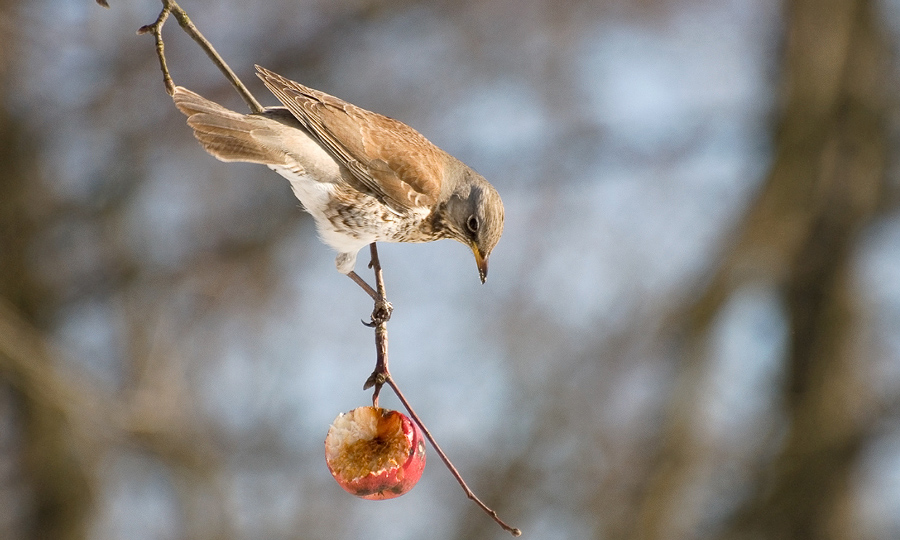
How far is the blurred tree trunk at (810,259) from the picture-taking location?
29.7 feet

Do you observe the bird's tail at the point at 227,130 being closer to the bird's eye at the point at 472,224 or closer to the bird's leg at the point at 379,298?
the bird's leg at the point at 379,298

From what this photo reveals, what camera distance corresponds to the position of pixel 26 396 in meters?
8.45

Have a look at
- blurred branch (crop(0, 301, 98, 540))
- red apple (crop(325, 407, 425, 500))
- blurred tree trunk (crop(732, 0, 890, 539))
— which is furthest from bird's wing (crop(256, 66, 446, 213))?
blurred tree trunk (crop(732, 0, 890, 539))

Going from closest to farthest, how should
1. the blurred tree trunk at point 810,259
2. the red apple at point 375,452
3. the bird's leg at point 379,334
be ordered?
the bird's leg at point 379,334 < the red apple at point 375,452 < the blurred tree trunk at point 810,259

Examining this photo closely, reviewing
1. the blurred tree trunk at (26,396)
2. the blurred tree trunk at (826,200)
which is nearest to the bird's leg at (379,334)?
the blurred tree trunk at (26,396)

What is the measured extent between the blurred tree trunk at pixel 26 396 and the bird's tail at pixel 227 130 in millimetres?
6258

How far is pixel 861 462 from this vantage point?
28.4 feet

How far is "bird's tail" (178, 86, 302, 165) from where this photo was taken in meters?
2.93

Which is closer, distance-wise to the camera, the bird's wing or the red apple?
the red apple

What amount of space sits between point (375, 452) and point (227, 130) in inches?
48.8

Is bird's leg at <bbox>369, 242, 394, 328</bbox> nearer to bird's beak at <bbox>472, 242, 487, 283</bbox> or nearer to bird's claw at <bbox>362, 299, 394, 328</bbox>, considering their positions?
bird's claw at <bbox>362, 299, 394, 328</bbox>

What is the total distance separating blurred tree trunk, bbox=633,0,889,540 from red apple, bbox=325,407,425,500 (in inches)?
272

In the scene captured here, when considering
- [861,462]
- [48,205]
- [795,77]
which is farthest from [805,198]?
[48,205]

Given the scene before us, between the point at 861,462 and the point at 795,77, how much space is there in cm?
433
